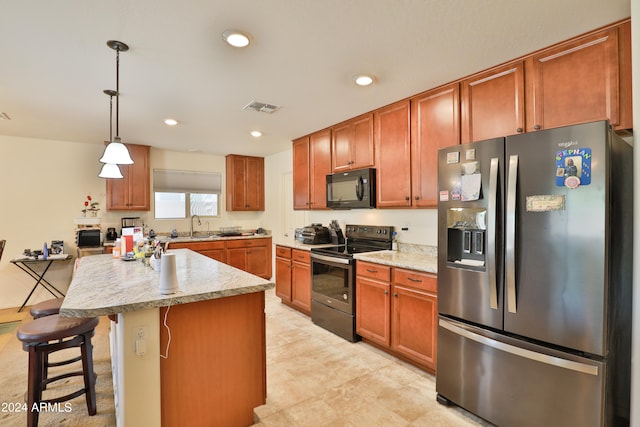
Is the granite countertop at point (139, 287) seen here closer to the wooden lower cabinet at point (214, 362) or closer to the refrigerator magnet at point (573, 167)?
the wooden lower cabinet at point (214, 362)

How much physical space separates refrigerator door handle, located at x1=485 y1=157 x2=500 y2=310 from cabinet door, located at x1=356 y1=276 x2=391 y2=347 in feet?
3.46

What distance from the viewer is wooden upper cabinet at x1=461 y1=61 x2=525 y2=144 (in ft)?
7.33

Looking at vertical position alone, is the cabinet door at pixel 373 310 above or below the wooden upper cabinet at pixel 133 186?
below

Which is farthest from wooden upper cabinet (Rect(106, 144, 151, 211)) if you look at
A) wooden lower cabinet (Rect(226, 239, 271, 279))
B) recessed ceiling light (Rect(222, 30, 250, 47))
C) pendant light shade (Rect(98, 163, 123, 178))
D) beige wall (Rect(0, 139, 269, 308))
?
recessed ceiling light (Rect(222, 30, 250, 47))

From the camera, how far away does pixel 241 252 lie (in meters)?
5.64

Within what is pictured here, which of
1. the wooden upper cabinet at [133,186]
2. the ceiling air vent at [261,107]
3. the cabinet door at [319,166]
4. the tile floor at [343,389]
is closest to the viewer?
the tile floor at [343,389]

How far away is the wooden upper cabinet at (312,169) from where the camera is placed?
413 cm

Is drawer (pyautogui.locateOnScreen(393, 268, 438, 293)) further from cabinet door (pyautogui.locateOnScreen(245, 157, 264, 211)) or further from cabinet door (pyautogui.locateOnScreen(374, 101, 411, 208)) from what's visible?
cabinet door (pyautogui.locateOnScreen(245, 157, 264, 211))

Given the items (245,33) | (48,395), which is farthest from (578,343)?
(48,395)

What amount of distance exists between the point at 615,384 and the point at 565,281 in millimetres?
662

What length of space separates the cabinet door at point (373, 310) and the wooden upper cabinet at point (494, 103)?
1533 mm

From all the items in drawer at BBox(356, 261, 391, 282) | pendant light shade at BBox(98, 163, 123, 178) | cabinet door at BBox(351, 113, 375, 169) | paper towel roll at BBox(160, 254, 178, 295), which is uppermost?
cabinet door at BBox(351, 113, 375, 169)

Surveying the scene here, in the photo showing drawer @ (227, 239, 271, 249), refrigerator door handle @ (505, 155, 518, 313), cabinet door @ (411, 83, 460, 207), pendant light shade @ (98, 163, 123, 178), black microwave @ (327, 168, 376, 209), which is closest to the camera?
refrigerator door handle @ (505, 155, 518, 313)

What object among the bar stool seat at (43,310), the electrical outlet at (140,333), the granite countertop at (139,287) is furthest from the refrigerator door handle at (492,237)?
the bar stool seat at (43,310)
